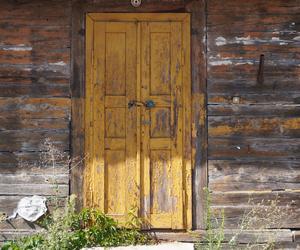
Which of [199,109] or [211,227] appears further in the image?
[199,109]

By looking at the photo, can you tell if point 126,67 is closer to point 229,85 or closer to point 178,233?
point 229,85

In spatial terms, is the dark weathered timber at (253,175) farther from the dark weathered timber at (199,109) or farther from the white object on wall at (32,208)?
the white object on wall at (32,208)

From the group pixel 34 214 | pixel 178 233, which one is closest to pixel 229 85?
pixel 178 233

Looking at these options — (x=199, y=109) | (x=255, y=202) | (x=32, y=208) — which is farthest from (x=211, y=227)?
(x=32, y=208)

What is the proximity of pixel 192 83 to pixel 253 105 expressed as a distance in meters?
0.77

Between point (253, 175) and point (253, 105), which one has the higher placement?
point (253, 105)

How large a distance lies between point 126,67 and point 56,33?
36.6 inches

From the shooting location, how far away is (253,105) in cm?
608

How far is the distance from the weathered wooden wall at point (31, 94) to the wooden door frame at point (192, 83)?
0.10m

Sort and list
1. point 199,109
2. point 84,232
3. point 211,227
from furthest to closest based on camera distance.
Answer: point 199,109 → point 211,227 → point 84,232

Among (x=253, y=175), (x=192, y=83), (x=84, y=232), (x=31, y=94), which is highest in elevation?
(x=192, y=83)

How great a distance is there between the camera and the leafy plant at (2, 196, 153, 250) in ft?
18.2

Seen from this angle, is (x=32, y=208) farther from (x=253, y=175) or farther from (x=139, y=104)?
(x=253, y=175)

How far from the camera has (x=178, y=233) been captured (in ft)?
19.6
